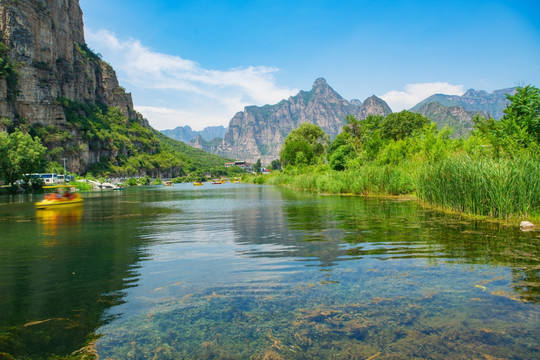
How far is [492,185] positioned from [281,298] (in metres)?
12.7

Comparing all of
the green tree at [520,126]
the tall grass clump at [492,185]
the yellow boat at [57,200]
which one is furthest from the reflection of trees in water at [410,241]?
the yellow boat at [57,200]

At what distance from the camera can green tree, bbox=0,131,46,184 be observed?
174 ft

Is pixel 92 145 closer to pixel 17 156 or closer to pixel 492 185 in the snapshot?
pixel 17 156

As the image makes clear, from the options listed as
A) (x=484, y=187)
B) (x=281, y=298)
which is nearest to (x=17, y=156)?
(x=281, y=298)

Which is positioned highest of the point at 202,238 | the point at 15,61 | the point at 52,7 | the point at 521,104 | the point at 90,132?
the point at 52,7

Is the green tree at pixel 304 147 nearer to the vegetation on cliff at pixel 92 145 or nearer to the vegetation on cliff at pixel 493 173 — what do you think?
the vegetation on cliff at pixel 493 173

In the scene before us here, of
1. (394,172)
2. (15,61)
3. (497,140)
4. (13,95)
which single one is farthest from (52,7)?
(497,140)

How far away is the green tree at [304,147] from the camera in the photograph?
85188mm

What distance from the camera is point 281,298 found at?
612 cm

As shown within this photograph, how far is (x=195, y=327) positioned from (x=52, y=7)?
530ft

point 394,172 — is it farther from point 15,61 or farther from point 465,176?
point 15,61

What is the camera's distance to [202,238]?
13617mm

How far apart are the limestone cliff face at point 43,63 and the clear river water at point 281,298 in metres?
102

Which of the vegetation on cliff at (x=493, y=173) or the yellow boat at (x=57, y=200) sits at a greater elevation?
the vegetation on cliff at (x=493, y=173)
